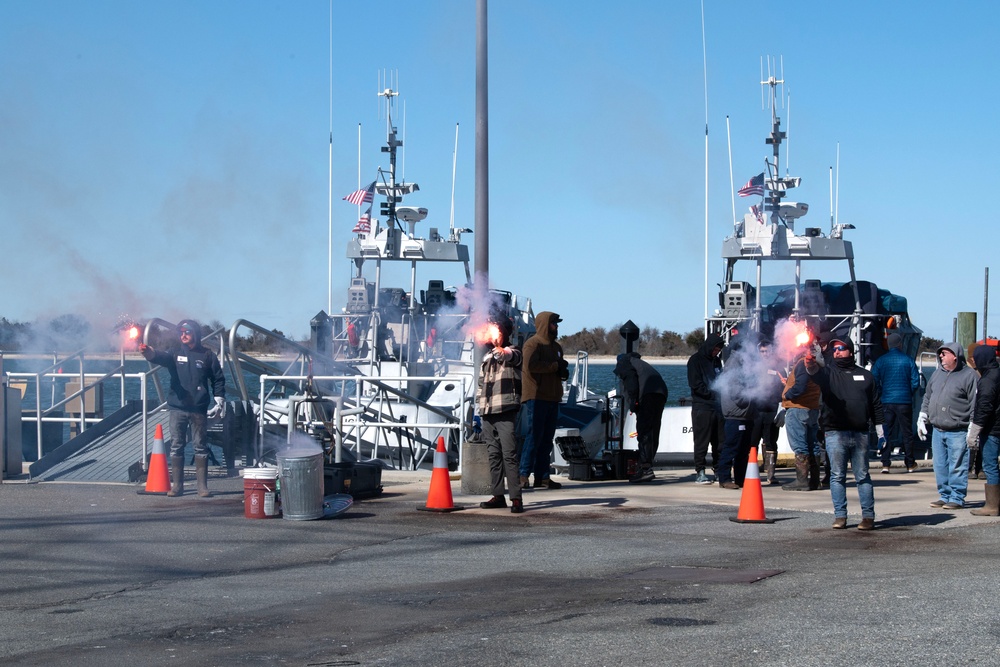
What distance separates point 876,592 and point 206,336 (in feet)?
34.9

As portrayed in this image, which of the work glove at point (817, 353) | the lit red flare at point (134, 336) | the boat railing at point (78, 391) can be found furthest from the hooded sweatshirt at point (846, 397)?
the boat railing at point (78, 391)

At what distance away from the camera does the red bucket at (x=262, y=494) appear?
11.1m

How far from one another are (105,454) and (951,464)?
10.7m

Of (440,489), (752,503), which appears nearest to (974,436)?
(752,503)

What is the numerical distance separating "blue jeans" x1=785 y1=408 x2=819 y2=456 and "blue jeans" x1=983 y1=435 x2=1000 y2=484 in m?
2.32

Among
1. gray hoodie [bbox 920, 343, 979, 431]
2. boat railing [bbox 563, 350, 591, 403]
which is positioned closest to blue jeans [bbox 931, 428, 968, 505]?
gray hoodie [bbox 920, 343, 979, 431]

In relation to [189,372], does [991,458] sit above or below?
below

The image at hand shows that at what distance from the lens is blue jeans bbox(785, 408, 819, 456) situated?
13445mm

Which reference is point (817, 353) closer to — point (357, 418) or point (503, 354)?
point (503, 354)

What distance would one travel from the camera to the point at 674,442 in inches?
784

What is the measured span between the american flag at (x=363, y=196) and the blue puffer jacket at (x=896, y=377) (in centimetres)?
1080

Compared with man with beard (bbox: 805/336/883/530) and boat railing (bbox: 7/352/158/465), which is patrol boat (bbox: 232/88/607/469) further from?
man with beard (bbox: 805/336/883/530)

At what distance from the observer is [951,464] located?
11984 mm

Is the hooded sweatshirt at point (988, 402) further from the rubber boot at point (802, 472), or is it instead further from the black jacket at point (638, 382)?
the black jacket at point (638, 382)
